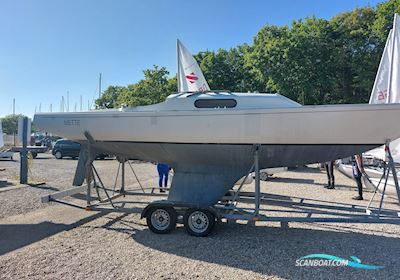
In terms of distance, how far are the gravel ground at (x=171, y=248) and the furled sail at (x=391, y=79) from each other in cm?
245

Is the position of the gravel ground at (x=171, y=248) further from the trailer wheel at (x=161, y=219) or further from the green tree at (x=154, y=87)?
the green tree at (x=154, y=87)

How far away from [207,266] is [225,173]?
197cm

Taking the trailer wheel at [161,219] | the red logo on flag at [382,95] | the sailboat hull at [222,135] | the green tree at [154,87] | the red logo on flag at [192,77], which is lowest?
the trailer wheel at [161,219]

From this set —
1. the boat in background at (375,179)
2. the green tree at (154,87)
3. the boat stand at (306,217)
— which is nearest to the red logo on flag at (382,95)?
the boat in background at (375,179)

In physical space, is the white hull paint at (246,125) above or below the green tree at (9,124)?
below

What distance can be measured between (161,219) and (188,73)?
7.50 metres

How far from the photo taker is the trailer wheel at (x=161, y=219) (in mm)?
5512

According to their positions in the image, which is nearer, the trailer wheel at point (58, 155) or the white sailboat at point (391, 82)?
the white sailboat at point (391, 82)

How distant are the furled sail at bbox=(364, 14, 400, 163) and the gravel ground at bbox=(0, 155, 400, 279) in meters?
2.45

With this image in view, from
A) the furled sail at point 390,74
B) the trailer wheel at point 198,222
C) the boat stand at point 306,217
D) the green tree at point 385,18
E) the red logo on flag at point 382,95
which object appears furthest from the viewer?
the green tree at point 385,18

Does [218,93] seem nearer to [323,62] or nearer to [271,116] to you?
[271,116]

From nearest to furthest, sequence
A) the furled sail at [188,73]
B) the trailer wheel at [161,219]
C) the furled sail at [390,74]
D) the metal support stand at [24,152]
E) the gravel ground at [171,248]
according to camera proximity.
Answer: the gravel ground at [171,248] → the trailer wheel at [161,219] → the furled sail at [390,74] → the metal support stand at [24,152] → the furled sail at [188,73]

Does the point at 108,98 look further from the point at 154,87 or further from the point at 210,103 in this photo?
the point at 210,103

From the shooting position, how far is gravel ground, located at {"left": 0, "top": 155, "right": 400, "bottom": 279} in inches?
154
